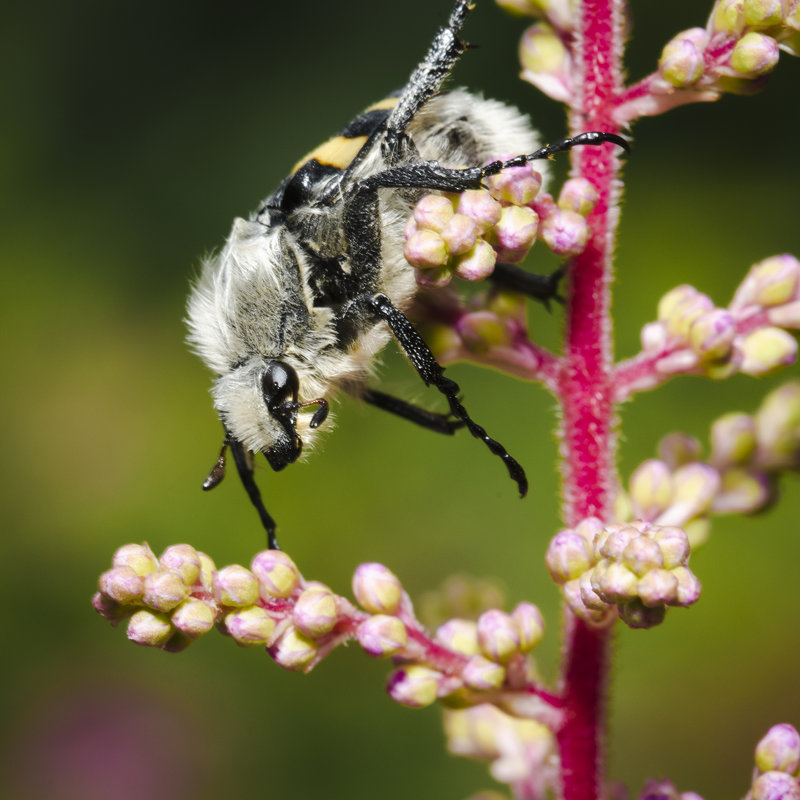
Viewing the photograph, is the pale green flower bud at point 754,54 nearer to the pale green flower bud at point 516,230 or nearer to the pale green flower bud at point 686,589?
the pale green flower bud at point 516,230

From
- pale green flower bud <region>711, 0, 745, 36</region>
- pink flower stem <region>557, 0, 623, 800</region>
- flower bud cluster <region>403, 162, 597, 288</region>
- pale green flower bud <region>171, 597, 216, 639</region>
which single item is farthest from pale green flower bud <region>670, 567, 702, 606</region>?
pale green flower bud <region>711, 0, 745, 36</region>

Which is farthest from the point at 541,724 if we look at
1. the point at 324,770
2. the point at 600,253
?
the point at 324,770

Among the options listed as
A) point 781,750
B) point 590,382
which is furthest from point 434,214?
point 781,750

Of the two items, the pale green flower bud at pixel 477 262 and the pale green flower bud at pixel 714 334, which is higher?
the pale green flower bud at pixel 477 262

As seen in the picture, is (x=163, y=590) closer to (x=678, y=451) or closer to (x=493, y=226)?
(x=493, y=226)

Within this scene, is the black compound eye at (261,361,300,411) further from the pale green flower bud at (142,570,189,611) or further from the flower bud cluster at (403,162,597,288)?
the pale green flower bud at (142,570,189,611)

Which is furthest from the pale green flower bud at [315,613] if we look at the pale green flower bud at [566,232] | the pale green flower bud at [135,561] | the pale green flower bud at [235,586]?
the pale green flower bud at [566,232]
